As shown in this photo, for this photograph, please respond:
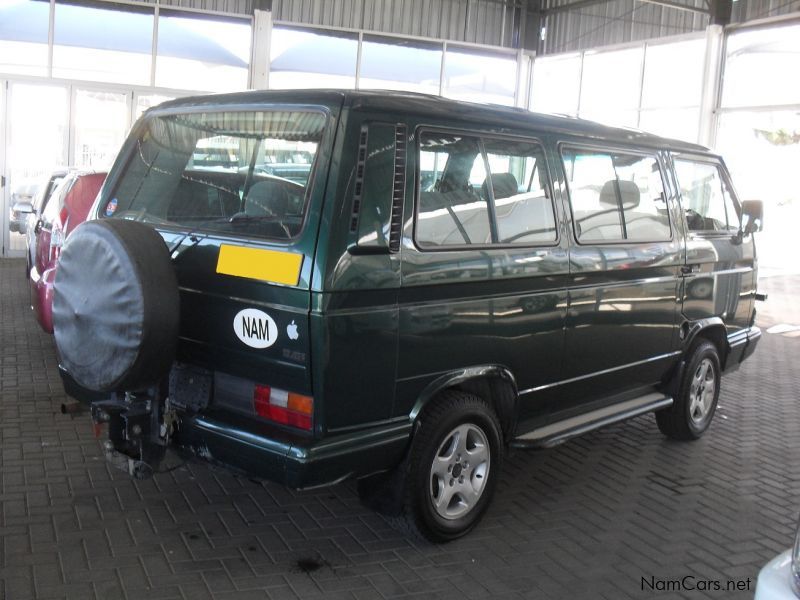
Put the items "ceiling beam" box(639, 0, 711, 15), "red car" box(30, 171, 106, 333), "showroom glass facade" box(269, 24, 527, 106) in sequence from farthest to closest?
1. "showroom glass facade" box(269, 24, 527, 106)
2. "ceiling beam" box(639, 0, 711, 15)
3. "red car" box(30, 171, 106, 333)

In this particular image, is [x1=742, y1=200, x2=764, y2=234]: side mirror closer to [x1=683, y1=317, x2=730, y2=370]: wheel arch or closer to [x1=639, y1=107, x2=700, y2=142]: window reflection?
[x1=683, y1=317, x2=730, y2=370]: wheel arch

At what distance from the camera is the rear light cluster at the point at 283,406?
11.1 feet

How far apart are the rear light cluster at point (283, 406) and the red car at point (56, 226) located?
3.44 metres

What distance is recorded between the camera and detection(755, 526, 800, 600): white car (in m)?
2.41

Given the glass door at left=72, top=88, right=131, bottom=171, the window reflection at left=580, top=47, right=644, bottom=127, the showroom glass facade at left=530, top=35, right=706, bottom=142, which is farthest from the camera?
the window reflection at left=580, top=47, right=644, bottom=127

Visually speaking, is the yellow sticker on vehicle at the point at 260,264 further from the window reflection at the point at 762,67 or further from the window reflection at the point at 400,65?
the window reflection at the point at 400,65

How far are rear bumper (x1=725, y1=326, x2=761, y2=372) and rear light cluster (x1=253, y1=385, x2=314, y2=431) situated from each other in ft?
13.2

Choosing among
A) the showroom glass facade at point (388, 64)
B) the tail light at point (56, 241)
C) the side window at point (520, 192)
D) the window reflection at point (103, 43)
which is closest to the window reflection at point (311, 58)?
the showroom glass facade at point (388, 64)

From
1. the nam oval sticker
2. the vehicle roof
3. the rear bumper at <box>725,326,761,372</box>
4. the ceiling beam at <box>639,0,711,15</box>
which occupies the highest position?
the ceiling beam at <box>639,0,711,15</box>

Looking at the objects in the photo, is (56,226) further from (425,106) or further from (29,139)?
(29,139)

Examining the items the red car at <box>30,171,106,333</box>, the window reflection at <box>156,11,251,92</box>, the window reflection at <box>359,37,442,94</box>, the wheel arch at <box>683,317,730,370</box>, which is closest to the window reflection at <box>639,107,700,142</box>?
the window reflection at <box>359,37,442,94</box>

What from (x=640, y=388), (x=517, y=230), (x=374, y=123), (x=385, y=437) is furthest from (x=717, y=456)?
(x=374, y=123)

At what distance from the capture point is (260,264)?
3475 millimetres

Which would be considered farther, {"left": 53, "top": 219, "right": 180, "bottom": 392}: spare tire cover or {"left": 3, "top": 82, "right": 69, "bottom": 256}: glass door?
{"left": 3, "top": 82, "right": 69, "bottom": 256}: glass door
